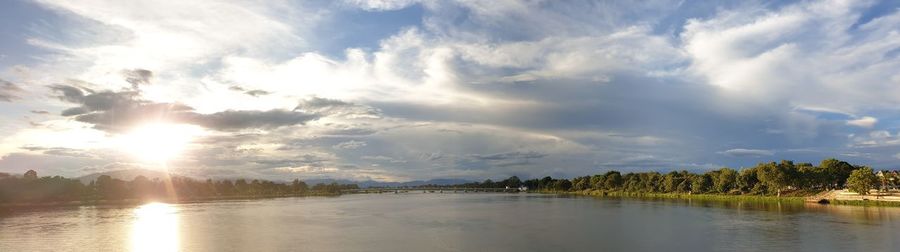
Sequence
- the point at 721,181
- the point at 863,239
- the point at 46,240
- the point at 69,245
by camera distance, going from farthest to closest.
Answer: the point at 721,181 < the point at 46,240 < the point at 69,245 < the point at 863,239

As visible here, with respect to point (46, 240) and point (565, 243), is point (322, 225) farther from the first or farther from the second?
point (565, 243)

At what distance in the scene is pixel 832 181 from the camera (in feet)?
425

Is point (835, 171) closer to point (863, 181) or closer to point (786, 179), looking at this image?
point (786, 179)

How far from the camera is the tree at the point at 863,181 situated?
105 metres

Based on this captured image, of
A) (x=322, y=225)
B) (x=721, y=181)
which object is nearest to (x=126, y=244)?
(x=322, y=225)

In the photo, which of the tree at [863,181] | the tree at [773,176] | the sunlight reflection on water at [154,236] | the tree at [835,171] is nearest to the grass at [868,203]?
the tree at [863,181]

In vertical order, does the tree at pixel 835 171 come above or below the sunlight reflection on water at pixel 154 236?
above

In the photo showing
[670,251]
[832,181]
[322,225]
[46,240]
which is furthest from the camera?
[832,181]

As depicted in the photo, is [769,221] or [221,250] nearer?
[221,250]

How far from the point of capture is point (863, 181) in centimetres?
10475

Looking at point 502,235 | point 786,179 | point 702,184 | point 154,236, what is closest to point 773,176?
point 786,179

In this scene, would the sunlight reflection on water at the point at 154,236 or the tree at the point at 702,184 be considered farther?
the tree at the point at 702,184

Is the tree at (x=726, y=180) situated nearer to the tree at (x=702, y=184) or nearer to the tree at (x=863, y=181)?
the tree at (x=702, y=184)

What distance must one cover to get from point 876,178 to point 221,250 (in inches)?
4701
